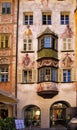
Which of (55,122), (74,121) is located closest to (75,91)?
(55,122)

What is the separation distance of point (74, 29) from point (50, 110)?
8624 mm

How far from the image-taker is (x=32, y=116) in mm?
36219

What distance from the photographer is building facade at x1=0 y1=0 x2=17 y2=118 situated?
3566cm

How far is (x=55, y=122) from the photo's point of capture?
1420 inches

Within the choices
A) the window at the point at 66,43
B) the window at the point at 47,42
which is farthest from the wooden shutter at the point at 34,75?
the window at the point at 66,43

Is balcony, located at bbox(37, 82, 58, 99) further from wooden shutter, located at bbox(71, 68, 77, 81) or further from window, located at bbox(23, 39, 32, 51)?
window, located at bbox(23, 39, 32, 51)

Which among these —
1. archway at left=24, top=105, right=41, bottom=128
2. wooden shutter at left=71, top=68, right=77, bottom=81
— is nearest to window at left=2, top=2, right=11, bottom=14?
wooden shutter at left=71, top=68, right=77, bottom=81

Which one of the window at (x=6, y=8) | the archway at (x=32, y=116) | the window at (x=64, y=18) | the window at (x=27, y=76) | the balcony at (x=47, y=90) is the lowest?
the archway at (x=32, y=116)

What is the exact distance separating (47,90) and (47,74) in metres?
1.67

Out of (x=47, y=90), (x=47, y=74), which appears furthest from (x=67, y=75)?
(x=47, y=90)

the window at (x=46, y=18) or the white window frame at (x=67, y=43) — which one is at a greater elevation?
the window at (x=46, y=18)

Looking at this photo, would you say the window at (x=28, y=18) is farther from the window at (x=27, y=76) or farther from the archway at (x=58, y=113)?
the archway at (x=58, y=113)

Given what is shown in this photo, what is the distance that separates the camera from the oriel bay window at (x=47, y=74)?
115 ft

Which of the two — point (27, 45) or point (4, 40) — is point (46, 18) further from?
point (4, 40)
